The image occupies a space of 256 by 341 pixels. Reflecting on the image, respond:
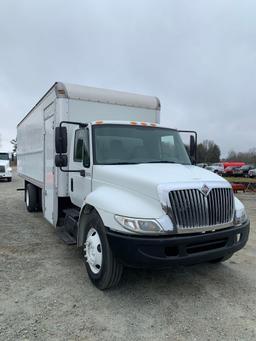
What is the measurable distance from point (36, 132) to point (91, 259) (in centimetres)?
457

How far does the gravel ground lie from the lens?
3098mm

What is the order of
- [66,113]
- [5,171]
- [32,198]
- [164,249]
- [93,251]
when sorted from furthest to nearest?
1. [5,171]
2. [32,198]
3. [66,113]
4. [93,251]
5. [164,249]

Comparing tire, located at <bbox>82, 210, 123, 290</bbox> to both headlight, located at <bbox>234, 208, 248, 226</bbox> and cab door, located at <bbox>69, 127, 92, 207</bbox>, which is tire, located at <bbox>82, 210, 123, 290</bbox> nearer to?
cab door, located at <bbox>69, 127, 92, 207</bbox>

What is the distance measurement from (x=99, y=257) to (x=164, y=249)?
1059 millimetres

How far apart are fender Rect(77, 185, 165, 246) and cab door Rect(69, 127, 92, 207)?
0.66 meters

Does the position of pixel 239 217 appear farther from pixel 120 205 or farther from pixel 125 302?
pixel 125 302

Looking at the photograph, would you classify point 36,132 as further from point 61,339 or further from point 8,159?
point 8,159

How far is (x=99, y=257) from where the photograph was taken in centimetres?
402

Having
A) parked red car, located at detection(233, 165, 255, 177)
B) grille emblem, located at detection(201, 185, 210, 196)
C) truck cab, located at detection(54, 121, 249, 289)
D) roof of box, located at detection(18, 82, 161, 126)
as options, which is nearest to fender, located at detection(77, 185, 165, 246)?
truck cab, located at detection(54, 121, 249, 289)

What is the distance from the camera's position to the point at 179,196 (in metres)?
3.53

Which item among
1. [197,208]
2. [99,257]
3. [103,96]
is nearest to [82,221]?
[99,257]

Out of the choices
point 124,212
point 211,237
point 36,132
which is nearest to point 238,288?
→ point 211,237

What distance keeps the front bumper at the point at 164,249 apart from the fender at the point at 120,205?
0.56 ft

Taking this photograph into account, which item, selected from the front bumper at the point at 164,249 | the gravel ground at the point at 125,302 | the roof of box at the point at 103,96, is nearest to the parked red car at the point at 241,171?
the roof of box at the point at 103,96
